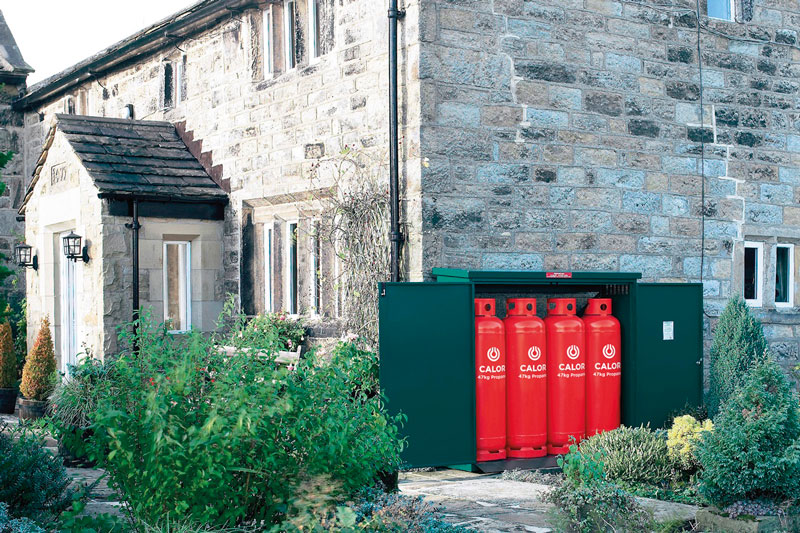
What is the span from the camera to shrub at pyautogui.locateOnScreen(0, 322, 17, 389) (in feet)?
44.3

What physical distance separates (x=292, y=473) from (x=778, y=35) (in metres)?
8.87

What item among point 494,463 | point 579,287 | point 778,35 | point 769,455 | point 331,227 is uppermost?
point 778,35

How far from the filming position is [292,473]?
5172mm

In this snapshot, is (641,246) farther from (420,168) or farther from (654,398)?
(420,168)

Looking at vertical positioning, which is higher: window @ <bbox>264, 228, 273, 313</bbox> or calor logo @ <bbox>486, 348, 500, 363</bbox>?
window @ <bbox>264, 228, 273, 313</bbox>

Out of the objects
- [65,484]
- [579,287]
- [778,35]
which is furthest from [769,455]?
[778,35]

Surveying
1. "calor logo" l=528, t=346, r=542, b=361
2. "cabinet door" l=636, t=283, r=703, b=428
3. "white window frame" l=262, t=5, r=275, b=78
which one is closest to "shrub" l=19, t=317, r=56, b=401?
"white window frame" l=262, t=5, r=275, b=78

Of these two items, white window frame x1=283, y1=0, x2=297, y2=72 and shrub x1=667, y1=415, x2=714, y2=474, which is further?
white window frame x1=283, y1=0, x2=297, y2=72

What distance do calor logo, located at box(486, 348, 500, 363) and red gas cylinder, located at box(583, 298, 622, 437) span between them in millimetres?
998

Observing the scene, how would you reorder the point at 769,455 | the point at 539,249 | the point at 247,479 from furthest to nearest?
the point at 539,249
the point at 769,455
the point at 247,479

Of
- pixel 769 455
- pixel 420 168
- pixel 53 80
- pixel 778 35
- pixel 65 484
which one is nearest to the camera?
pixel 769 455

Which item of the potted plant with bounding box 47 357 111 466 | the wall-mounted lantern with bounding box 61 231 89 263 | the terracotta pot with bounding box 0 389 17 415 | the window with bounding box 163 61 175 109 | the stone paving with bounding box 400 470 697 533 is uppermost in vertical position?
the window with bounding box 163 61 175 109

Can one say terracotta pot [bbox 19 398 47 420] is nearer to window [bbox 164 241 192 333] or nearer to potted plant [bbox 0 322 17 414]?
potted plant [bbox 0 322 17 414]

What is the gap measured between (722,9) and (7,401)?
10591mm
